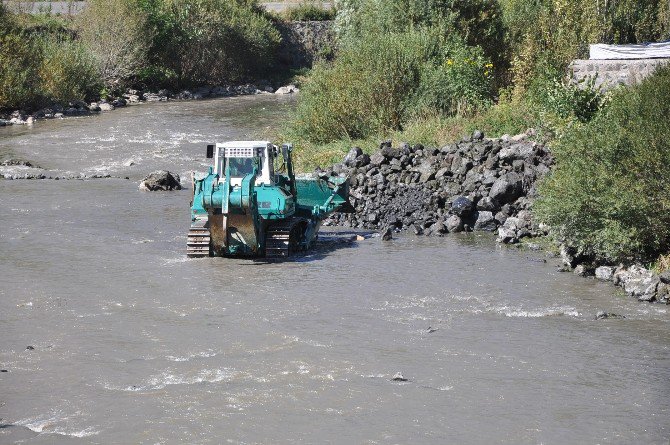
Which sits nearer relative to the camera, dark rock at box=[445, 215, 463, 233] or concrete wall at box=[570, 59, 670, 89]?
dark rock at box=[445, 215, 463, 233]

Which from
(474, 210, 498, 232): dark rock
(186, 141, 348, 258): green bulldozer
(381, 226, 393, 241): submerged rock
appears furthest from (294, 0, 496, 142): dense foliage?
(186, 141, 348, 258): green bulldozer

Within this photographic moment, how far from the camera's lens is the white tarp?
26516 mm

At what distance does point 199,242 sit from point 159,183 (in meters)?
9.11

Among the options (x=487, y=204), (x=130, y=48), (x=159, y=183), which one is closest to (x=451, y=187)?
(x=487, y=204)

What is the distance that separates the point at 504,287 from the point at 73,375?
768 centimetres

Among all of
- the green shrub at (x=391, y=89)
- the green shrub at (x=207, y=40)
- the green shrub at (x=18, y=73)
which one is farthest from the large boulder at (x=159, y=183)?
the green shrub at (x=207, y=40)

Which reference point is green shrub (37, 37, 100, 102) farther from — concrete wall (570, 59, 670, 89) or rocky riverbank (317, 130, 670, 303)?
concrete wall (570, 59, 670, 89)

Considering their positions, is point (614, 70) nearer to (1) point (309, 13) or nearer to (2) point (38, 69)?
(2) point (38, 69)

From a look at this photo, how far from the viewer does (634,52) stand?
26625mm

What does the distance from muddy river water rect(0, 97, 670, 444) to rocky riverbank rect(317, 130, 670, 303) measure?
723mm

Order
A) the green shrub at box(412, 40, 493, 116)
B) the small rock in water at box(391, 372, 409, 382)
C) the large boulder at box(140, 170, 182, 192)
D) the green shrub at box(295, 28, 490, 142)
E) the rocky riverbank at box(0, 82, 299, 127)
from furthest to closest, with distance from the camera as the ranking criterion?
the rocky riverbank at box(0, 82, 299, 127), the green shrub at box(295, 28, 490, 142), the green shrub at box(412, 40, 493, 116), the large boulder at box(140, 170, 182, 192), the small rock in water at box(391, 372, 409, 382)

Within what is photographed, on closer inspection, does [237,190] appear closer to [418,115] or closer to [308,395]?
[308,395]

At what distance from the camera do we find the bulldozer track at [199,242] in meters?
19.3

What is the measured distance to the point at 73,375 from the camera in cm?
1329
